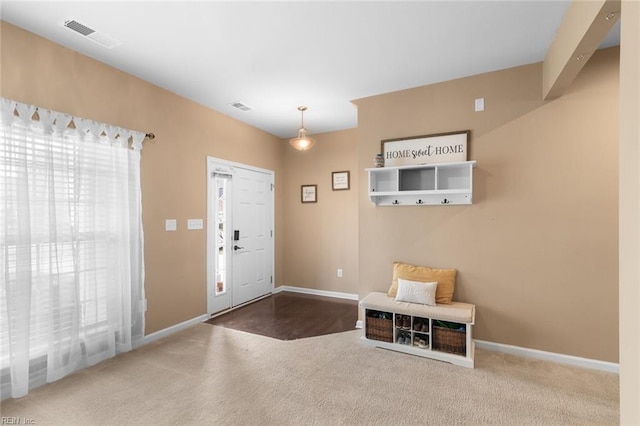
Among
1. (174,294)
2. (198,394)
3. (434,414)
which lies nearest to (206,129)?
(174,294)

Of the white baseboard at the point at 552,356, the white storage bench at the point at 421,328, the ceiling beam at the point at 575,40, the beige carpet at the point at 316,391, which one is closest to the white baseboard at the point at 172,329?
the beige carpet at the point at 316,391

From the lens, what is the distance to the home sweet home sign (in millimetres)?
3129

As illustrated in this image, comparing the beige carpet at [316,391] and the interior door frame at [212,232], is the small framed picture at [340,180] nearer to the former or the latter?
the interior door frame at [212,232]

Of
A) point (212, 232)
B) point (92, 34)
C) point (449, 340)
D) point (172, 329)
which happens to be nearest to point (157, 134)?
point (92, 34)

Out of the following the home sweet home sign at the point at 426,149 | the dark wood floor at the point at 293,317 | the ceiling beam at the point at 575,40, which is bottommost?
the dark wood floor at the point at 293,317

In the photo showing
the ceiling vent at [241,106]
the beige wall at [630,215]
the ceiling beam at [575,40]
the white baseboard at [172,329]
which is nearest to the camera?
the beige wall at [630,215]

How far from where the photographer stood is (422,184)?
129 inches

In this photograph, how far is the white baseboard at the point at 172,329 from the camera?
319cm

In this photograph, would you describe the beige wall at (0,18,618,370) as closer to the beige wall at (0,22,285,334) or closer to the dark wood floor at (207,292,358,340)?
the beige wall at (0,22,285,334)

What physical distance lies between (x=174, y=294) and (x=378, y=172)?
109 inches

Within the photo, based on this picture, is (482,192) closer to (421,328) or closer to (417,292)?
(417,292)

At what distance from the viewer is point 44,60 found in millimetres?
2436

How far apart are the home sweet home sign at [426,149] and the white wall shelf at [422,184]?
11 cm

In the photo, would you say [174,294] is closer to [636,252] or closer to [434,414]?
[434,414]
